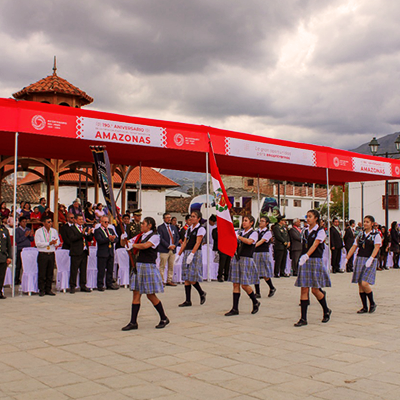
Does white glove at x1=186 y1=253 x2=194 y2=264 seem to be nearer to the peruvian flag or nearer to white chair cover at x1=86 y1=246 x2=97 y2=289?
the peruvian flag

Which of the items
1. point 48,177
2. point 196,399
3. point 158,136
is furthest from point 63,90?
point 196,399

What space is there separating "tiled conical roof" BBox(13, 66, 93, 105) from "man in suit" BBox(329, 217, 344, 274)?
11039 millimetres

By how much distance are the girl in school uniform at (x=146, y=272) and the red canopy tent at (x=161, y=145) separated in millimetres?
4287

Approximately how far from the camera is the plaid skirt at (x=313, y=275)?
8031mm

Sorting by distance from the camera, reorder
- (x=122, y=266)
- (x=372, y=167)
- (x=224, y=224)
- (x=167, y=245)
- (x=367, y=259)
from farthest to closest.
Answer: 1. (x=372, y=167)
2. (x=167, y=245)
3. (x=122, y=266)
4. (x=224, y=224)
5. (x=367, y=259)

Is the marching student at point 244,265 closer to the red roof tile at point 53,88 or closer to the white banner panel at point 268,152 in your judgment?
the white banner panel at point 268,152

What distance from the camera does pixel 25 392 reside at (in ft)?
15.3

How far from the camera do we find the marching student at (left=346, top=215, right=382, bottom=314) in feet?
29.6

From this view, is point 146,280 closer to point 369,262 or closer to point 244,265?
point 244,265

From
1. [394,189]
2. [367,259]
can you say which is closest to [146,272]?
[367,259]

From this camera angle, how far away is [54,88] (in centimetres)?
1988

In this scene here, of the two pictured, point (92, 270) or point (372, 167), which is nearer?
point (92, 270)

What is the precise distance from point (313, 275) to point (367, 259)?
5.30 ft

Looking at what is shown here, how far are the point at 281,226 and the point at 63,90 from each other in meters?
10.2
